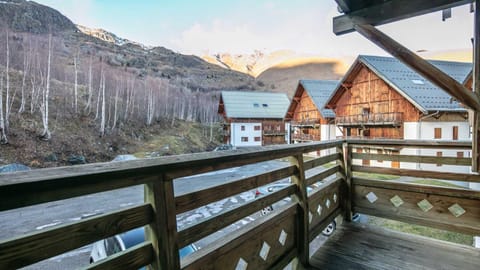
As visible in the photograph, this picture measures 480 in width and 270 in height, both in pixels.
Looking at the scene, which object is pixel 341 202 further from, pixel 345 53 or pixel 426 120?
pixel 345 53

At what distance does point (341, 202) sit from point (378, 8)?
2.19 m

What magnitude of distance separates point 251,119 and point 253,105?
2.03 meters

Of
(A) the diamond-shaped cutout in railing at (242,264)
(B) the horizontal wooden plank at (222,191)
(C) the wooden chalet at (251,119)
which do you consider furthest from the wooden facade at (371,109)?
(A) the diamond-shaped cutout in railing at (242,264)

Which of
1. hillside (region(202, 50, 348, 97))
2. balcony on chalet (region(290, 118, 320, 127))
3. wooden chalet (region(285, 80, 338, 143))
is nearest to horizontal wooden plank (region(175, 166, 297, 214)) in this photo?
wooden chalet (region(285, 80, 338, 143))

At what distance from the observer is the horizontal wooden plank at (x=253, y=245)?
4.16ft

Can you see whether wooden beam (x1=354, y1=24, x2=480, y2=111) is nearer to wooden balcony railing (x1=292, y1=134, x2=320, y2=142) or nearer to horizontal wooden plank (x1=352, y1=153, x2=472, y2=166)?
horizontal wooden plank (x1=352, y1=153, x2=472, y2=166)

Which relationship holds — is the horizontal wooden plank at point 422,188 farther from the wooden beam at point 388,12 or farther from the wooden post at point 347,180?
the wooden beam at point 388,12

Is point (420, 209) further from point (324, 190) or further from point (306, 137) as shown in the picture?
point (306, 137)

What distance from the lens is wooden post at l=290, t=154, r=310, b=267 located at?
2080mm

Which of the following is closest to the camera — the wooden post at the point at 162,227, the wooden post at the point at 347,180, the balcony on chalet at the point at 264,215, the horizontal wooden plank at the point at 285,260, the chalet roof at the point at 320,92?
the balcony on chalet at the point at 264,215

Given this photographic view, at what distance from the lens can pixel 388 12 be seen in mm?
2305

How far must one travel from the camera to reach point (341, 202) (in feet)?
10.0

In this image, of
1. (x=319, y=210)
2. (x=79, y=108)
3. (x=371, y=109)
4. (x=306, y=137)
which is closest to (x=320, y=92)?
(x=306, y=137)

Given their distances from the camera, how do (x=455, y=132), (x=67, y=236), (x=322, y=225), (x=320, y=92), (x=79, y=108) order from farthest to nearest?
(x=320, y=92)
(x=79, y=108)
(x=455, y=132)
(x=322, y=225)
(x=67, y=236)
